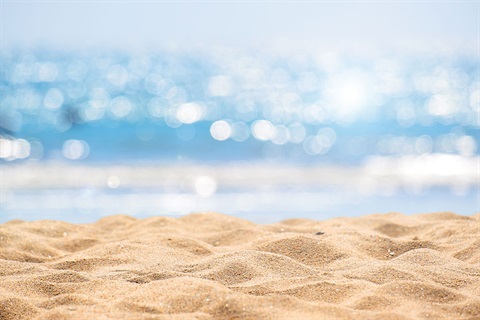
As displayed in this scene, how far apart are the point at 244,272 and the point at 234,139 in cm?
1202

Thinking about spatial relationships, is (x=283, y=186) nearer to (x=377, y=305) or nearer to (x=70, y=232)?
(x=70, y=232)

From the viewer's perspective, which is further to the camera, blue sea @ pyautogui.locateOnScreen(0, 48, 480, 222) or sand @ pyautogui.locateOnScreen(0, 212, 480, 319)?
blue sea @ pyautogui.locateOnScreen(0, 48, 480, 222)

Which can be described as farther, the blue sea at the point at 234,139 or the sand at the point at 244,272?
the blue sea at the point at 234,139

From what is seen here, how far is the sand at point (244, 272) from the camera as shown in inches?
83.9

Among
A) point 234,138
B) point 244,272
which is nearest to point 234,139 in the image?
point 234,138

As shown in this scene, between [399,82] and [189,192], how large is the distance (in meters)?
17.4

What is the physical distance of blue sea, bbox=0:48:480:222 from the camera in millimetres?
7949

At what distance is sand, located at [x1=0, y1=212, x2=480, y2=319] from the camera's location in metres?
2.13

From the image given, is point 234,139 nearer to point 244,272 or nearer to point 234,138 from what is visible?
point 234,138

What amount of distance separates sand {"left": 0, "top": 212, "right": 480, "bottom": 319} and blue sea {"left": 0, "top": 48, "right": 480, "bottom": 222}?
→ 9.07 feet

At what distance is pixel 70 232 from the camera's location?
12.7 ft

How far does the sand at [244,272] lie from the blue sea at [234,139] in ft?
9.07

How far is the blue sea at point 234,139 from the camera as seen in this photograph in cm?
795

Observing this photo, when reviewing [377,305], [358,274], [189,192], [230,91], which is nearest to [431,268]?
[358,274]
